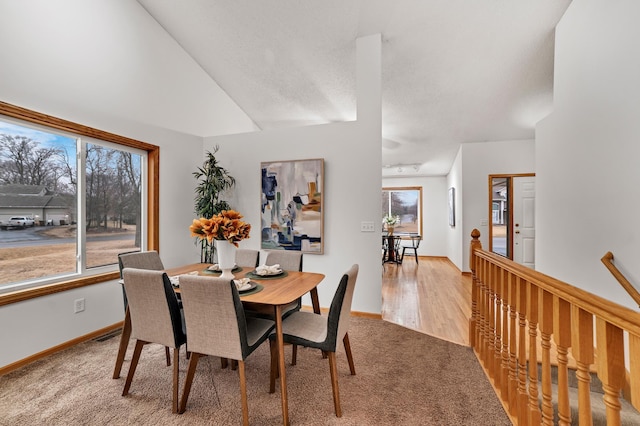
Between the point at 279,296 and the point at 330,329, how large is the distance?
0.37m

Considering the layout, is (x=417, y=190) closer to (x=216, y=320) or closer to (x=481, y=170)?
(x=481, y=170)

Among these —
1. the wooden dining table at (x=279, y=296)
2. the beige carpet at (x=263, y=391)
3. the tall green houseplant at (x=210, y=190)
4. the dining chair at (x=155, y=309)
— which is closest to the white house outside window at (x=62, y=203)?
the tall green houseplant at (x=210, y=190)

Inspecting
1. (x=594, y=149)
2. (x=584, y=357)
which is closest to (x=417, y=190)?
(x=594, y=149)

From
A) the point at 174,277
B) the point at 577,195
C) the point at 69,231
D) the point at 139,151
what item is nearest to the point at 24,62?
the point at 139,151

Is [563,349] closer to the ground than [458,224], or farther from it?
closer to the ground

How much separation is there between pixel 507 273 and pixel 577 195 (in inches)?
63.3

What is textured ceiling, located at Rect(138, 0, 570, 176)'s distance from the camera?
2885mm

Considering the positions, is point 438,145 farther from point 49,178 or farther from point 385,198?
point 49,178

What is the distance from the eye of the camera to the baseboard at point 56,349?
2.16 meters

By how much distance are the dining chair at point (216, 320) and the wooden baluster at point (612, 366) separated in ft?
4.94

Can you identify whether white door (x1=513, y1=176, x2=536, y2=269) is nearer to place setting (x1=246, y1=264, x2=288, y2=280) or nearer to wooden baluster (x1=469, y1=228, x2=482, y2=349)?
wooden baluster (x1=469, y1=228, x2=482, y2=349)

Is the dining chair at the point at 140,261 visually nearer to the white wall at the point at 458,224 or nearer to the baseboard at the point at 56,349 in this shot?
the baseboard at the point at 56,349

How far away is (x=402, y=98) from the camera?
4.16 m

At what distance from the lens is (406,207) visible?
27.8ft
